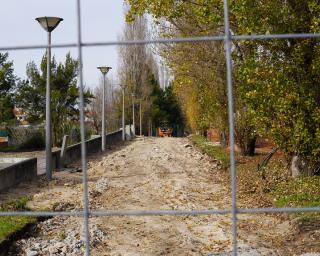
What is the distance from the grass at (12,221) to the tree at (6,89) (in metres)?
18.9

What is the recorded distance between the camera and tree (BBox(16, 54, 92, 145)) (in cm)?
2889

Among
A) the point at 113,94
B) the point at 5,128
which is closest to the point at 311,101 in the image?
the point at 5,128

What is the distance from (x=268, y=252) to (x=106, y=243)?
2.20 m

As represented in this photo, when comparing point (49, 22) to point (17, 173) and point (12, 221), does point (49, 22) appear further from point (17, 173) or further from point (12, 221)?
point (12, 221)

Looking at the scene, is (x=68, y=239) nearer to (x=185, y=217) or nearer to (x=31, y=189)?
(x=185, y=217)

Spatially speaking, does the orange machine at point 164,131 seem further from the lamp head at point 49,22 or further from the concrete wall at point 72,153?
the lamp head at point 49,22

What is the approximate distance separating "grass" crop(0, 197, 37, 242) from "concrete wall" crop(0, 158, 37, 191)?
1.59 meters

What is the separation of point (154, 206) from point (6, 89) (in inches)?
850

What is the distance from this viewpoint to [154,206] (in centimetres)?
1066

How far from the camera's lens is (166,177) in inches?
586

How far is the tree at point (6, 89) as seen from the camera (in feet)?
93.7

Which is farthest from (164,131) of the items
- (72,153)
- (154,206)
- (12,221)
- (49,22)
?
(12,221)

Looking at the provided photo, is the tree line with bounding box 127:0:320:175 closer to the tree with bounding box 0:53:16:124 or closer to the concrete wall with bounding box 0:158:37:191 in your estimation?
the concrete wall with bounding box 0:158:37:191

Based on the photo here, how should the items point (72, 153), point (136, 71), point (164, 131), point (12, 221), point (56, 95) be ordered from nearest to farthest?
1. point (12, 221)
2. point (72, 153)
3. point (56, 95)
4. point (136, 71)
5. point (164, 131)
